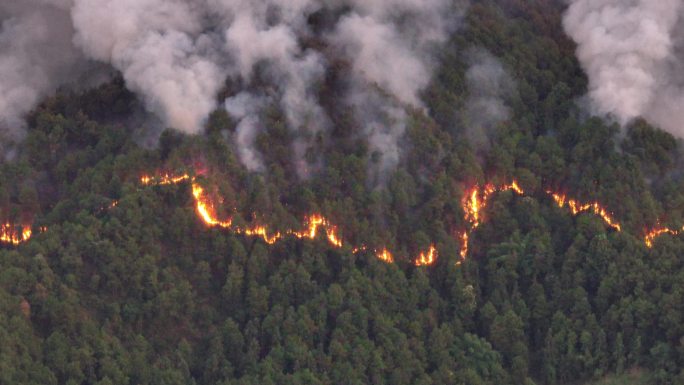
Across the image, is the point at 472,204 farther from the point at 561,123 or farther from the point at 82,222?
the point at 82,222

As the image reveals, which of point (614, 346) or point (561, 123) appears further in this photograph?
point (561, 123)

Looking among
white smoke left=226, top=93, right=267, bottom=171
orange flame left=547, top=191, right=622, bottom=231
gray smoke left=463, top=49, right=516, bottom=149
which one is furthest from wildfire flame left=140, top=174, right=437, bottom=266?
gray smoke left=463, top=49, right=516, bottom=149

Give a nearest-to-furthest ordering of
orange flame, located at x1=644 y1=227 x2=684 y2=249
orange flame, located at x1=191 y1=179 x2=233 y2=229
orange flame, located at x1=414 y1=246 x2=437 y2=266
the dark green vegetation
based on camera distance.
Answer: the dark green vegetation, orange flame, located at x1=191 y1=179 x2=233 y2=229, orange flame, located at x1=414 y1=246 x2=437 y2=266, orange flame, located at x1=644 y1=227 x2=684 y2=249

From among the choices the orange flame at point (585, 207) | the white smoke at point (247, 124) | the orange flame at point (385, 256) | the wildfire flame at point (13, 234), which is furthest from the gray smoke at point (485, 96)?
the wildfire flame at point (13, 234)

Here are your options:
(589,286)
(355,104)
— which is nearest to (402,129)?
(355,104)

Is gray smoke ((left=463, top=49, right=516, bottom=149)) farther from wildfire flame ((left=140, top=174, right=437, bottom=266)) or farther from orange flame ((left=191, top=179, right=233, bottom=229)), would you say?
orange flame ((left=191, top=179, right=233, bottom=229))

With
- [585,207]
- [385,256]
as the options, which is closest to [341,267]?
[385,256]
